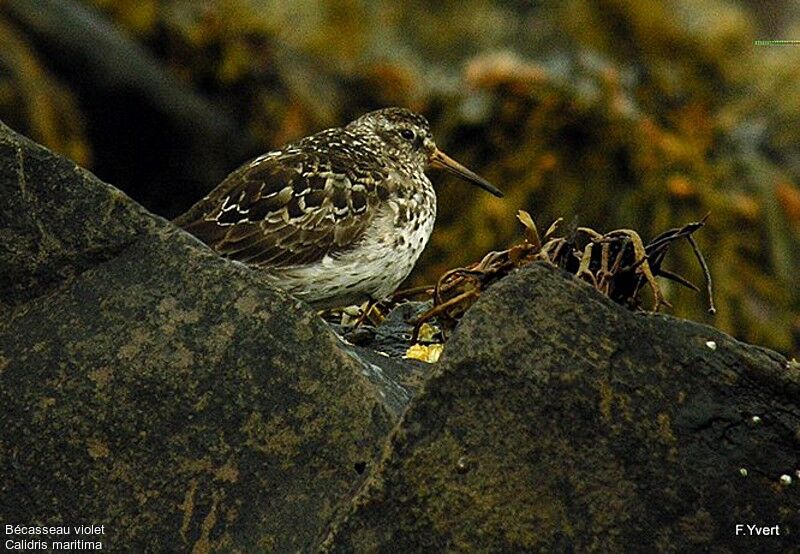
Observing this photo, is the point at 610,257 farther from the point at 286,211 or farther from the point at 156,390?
the point at 286,211

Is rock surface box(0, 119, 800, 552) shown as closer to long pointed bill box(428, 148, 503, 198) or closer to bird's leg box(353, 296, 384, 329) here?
bird's leg box(353, 296, 384, 329)

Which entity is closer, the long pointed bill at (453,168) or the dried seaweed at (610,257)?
the dried seaweed at (610,257)

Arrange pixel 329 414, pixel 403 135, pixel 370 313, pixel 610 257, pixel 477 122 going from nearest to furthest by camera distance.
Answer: pixel 329 414 → pixel 610 257 → pixel 370 313 → pixel 403 135 → pixel 477 122

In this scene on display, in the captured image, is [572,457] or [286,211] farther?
[286,211]

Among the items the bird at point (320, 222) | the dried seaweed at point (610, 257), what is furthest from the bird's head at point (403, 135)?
the dried seaweed at point (610, 257)

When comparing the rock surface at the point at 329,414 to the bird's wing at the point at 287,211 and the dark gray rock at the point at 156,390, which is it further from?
the bird's wing at the point at 287,211

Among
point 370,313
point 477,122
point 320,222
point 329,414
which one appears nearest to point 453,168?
point 320,222
